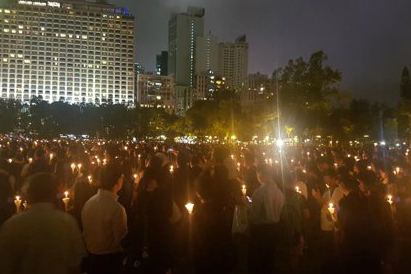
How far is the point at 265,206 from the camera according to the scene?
7223 millimetres

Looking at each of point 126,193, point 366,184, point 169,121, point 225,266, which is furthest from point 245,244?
point 169,121

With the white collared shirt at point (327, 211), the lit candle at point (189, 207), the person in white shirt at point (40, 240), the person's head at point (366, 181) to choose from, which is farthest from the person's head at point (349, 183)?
the person in white shirt at point (40, 240)

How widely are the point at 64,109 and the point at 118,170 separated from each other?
94450mm

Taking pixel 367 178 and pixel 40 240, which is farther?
pixel 367 178

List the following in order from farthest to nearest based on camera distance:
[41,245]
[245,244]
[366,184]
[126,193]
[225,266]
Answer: [245,244] < [126,193] < [366,184] < [225,266] < [41,245]

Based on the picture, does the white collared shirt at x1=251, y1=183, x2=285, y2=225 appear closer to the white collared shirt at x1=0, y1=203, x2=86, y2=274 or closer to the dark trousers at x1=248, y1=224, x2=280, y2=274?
the dark trousers at x1=248, y1=224, x2=280, y2=274

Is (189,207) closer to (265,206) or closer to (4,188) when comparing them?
(265,206)

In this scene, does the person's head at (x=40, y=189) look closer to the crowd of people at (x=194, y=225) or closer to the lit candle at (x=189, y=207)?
the crowd of people at (x=194, y=225)

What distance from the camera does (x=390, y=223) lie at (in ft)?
18.9

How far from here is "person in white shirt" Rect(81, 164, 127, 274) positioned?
550 cm

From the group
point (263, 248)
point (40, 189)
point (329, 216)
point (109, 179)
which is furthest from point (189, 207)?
point (40, 189)

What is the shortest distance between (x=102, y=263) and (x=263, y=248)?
2543 millimetres

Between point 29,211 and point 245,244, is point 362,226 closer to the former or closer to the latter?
point 29,211

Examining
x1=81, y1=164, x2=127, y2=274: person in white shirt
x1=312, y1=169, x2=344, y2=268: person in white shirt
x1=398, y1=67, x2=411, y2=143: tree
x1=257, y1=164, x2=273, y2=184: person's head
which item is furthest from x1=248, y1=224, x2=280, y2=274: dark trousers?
x1=398, y1=67, x2=411, y2=143: tree
